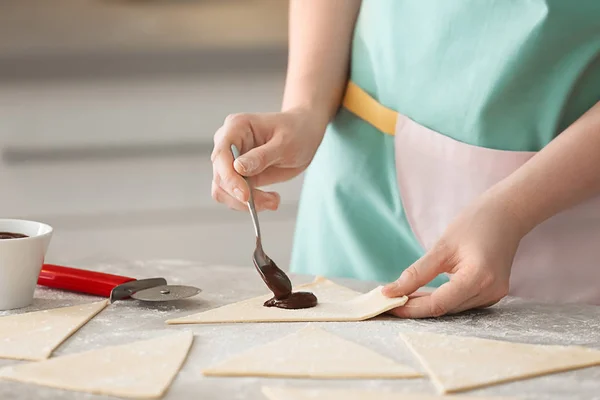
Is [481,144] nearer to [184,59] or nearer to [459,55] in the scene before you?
[459,55]

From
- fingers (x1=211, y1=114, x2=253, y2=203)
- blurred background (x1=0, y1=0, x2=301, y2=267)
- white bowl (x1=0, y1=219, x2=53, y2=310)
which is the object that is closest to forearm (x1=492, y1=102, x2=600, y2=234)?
fingers (x1=211, y1=114, x2=253, y2=203)

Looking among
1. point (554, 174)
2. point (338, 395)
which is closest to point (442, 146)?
point (554, 174)

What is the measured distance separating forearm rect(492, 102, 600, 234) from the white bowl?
57cm

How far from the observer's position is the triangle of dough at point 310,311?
37.0 inches

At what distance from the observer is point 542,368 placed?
2.54 feet

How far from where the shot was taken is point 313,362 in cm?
78

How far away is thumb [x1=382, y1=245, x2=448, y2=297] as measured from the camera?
0.98 metres

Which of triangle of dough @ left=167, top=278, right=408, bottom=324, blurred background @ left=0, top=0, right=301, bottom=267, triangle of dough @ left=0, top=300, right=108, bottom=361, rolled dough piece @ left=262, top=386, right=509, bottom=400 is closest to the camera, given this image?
rolled dough piece @ left=262, top=386, right=509, bottom=400

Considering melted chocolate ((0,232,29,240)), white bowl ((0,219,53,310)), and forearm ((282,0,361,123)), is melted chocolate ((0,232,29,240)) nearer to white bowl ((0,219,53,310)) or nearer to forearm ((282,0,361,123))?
white bowl ((0,219,53,310))

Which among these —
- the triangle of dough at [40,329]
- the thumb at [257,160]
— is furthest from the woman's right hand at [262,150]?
the triangle of dough at [40,329]

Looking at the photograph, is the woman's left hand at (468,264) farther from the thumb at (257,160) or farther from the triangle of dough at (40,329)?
the triangle of dough at (40,329)

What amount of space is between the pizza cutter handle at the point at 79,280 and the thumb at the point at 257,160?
0.70 feet

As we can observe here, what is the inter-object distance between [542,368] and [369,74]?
635 millimetres

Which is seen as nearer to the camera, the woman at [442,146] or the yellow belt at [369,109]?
the woman at [442,146]
